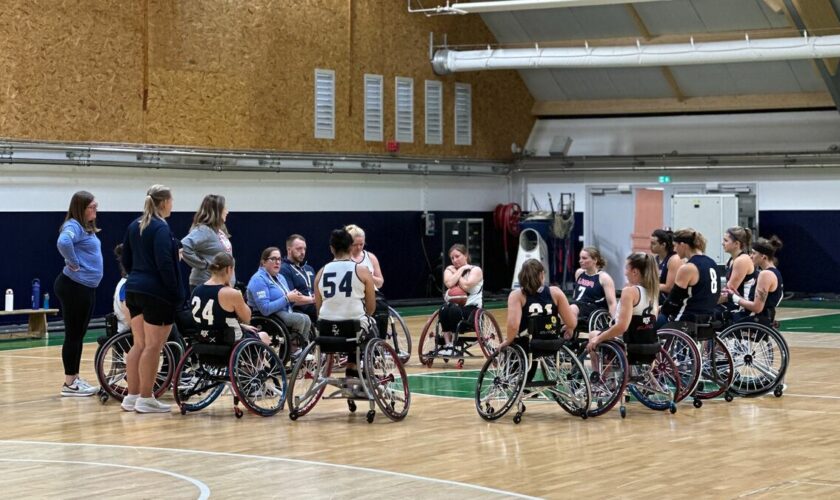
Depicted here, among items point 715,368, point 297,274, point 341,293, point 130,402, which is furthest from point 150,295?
point 715,368

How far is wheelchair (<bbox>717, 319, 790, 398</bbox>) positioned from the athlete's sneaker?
490 centimetres

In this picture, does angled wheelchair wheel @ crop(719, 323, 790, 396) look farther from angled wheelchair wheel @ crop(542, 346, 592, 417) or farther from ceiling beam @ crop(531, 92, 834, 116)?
ceiling beam @ crop(531, 92, 834, 116)

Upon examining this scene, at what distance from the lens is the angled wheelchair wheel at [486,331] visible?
38.7ft

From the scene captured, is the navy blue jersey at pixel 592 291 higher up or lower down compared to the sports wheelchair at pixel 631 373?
higher up

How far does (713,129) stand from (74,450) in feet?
55.4

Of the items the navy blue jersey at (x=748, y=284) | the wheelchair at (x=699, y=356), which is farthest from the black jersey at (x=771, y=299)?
the wheelchair at (x=699, y=356)

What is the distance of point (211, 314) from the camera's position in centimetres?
888

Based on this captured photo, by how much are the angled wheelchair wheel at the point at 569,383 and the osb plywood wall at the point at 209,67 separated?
9314 millimetres

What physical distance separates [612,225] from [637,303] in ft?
48.2

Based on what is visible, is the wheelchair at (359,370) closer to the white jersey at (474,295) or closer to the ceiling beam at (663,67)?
the white jersey at (474,295)

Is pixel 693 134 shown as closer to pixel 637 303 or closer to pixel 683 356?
pixel 683 356

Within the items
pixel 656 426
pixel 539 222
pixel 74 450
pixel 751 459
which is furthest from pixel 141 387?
pixel 539 222

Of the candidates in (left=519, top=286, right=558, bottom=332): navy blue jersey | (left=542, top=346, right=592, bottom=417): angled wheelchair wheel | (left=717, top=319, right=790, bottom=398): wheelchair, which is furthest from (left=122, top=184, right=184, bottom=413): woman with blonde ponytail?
(left=717, top=319, right=790, bottom=398): wheelchair

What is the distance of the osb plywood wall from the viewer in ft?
53.1
